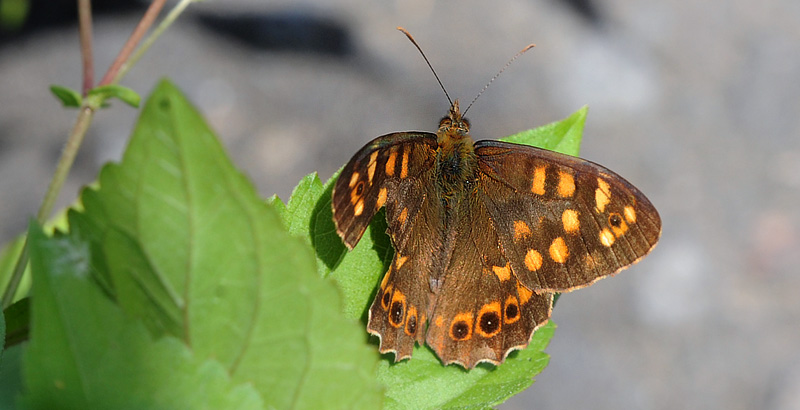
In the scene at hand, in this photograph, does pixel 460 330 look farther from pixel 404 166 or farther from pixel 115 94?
pixel 115 94

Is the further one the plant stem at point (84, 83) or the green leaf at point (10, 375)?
the plant stem at point (84, 83)

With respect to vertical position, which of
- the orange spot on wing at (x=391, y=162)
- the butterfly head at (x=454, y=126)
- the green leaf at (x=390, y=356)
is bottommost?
the green leaf at (x=390, y=356)

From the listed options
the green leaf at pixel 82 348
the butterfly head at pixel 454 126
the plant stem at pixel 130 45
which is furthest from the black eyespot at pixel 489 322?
the plant stem at pixel 130 45

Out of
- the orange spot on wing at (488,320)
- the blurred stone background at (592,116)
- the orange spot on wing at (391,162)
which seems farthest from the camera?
the blurred stone background at (592,116)

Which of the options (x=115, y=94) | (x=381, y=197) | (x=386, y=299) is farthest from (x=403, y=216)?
(x=115, y=94)

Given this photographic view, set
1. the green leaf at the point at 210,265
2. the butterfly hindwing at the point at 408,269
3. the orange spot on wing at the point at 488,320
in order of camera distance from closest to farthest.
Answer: the green leaf at the point at 210,265, the butterfly hindwing at the point at 408,269, the orange spot on wing at the point at 488,320

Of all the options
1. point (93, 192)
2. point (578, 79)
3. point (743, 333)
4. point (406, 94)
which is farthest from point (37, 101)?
point (743, 333)

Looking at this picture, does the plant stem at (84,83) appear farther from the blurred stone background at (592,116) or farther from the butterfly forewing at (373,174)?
the blurred stone background at (592,116)
